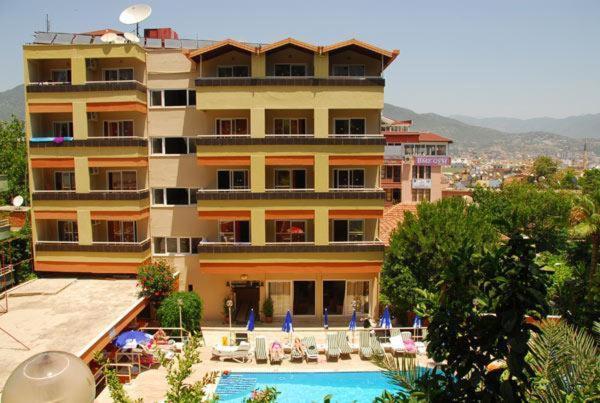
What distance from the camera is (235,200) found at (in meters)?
26.5

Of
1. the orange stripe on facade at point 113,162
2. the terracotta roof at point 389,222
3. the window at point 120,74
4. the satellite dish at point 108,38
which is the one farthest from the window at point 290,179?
the satellite dish at point 108,38

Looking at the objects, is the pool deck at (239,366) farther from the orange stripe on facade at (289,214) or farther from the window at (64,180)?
the window at (64,180)

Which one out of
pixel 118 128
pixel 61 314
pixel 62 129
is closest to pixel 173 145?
pixel 118 128

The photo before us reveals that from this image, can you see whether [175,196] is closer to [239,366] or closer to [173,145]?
[173,145]

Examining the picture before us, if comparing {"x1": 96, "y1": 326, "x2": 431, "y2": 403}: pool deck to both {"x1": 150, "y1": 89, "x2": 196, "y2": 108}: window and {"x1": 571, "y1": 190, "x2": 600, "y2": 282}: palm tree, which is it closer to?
{"x1": 571, "y1": 190, "x2": 600, "y2": 282}: palm tree

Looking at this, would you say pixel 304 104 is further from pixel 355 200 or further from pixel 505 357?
pixel 505 357

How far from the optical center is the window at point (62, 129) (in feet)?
93.5

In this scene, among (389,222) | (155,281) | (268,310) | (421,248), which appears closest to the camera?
(155,281)

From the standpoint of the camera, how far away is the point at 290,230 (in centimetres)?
2772

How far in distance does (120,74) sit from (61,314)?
14.0 meters

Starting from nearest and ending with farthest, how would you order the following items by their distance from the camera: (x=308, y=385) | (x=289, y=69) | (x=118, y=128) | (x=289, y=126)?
1. (x=308, y=385)
2. (x=289, y=69)
3. (x=289, y=126)
4. (x=118, y=128)

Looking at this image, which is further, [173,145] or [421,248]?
[173,145]

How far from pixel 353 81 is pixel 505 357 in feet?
67.0

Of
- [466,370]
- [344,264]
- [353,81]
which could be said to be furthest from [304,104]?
[466,370]
